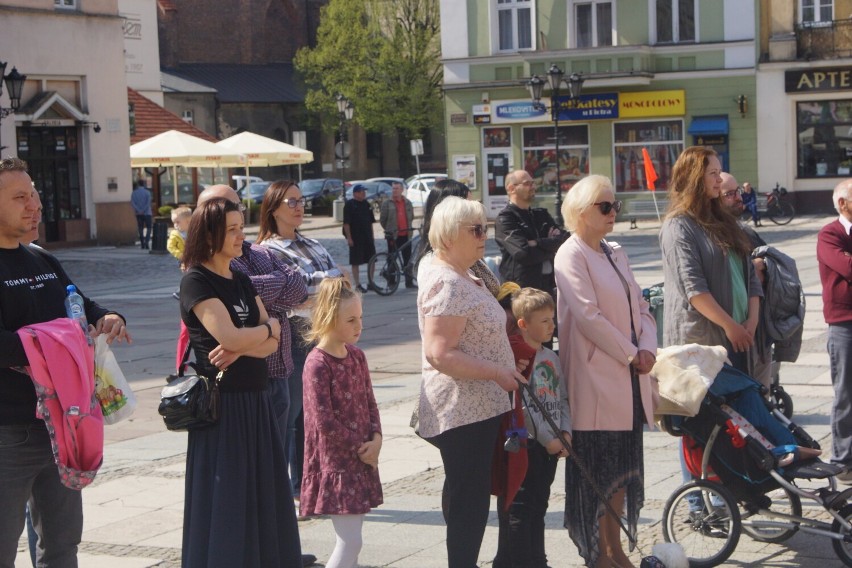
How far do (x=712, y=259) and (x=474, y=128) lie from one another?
3238 centimetres

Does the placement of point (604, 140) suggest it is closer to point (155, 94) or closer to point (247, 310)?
point (155, 94)

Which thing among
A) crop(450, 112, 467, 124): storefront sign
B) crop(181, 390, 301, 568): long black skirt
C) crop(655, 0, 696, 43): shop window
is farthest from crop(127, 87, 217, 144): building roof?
crop(181, 390, 301, 568): long black skirt

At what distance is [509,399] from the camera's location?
5430mm

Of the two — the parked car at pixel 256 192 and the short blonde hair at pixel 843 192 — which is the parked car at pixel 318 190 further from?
the short blonde hair at pixel 843 192

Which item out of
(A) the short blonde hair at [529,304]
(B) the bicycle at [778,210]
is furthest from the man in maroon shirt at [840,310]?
(B) the bicycle at [778,210]

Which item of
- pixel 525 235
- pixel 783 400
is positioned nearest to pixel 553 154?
pixel 525 235

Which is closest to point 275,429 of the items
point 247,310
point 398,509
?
point 247,310

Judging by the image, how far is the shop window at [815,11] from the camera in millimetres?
35719

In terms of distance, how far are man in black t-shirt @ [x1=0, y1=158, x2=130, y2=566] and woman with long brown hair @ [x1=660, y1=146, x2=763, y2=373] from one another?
2911mm

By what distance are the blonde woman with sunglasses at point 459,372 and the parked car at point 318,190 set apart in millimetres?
41319

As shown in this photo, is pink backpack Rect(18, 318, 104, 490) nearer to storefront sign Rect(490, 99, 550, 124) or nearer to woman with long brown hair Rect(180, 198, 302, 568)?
woman with long brown hair Rect(180, 198, 302, 568)

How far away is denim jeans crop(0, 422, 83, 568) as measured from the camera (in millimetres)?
4578

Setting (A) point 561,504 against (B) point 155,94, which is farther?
(B) point 155,94

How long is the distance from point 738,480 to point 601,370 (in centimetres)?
93
